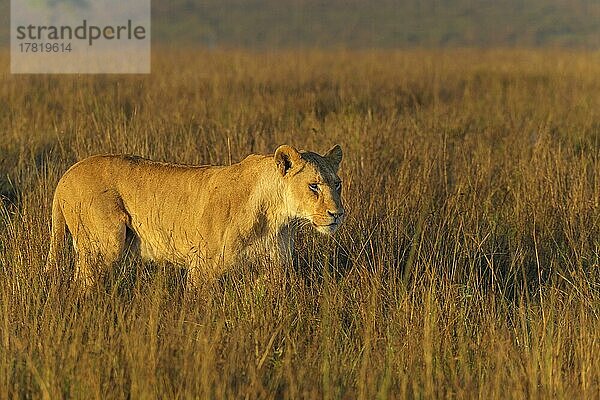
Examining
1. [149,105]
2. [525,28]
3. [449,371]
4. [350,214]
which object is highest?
[525,28]

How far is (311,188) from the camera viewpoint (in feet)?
16.6

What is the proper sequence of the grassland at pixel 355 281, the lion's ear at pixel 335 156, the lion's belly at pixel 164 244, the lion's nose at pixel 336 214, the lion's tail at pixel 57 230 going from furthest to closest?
1. the lion's tail at pixel 57 230
2. the lion's belly at pixel 164 244
3. the lion's ear at pixel 335 156
4. the lion's nose at pixel 336 214
5. the grassland at pixel 355 281

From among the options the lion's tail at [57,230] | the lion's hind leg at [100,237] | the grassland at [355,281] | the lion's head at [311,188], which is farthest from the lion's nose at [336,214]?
the lion's tail at [57,230]

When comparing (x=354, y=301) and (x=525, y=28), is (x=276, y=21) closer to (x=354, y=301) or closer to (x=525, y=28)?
(x=525, y=28)

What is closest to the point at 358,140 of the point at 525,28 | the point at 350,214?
the point at 350,214

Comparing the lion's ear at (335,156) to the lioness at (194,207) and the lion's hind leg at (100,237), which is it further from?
the lion's hind leg at (100,237)

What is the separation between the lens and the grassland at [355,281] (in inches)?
156

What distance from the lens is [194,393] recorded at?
3793 mm

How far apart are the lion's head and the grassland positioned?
1.06 feet

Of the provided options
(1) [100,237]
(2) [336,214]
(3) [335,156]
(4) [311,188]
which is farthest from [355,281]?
(1) [100,237]

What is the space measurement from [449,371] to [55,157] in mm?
4791

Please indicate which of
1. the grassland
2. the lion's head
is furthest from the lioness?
the grassland

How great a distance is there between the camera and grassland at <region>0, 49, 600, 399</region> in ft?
13.0

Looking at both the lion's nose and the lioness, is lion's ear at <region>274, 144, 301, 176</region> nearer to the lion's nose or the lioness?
the lioness
